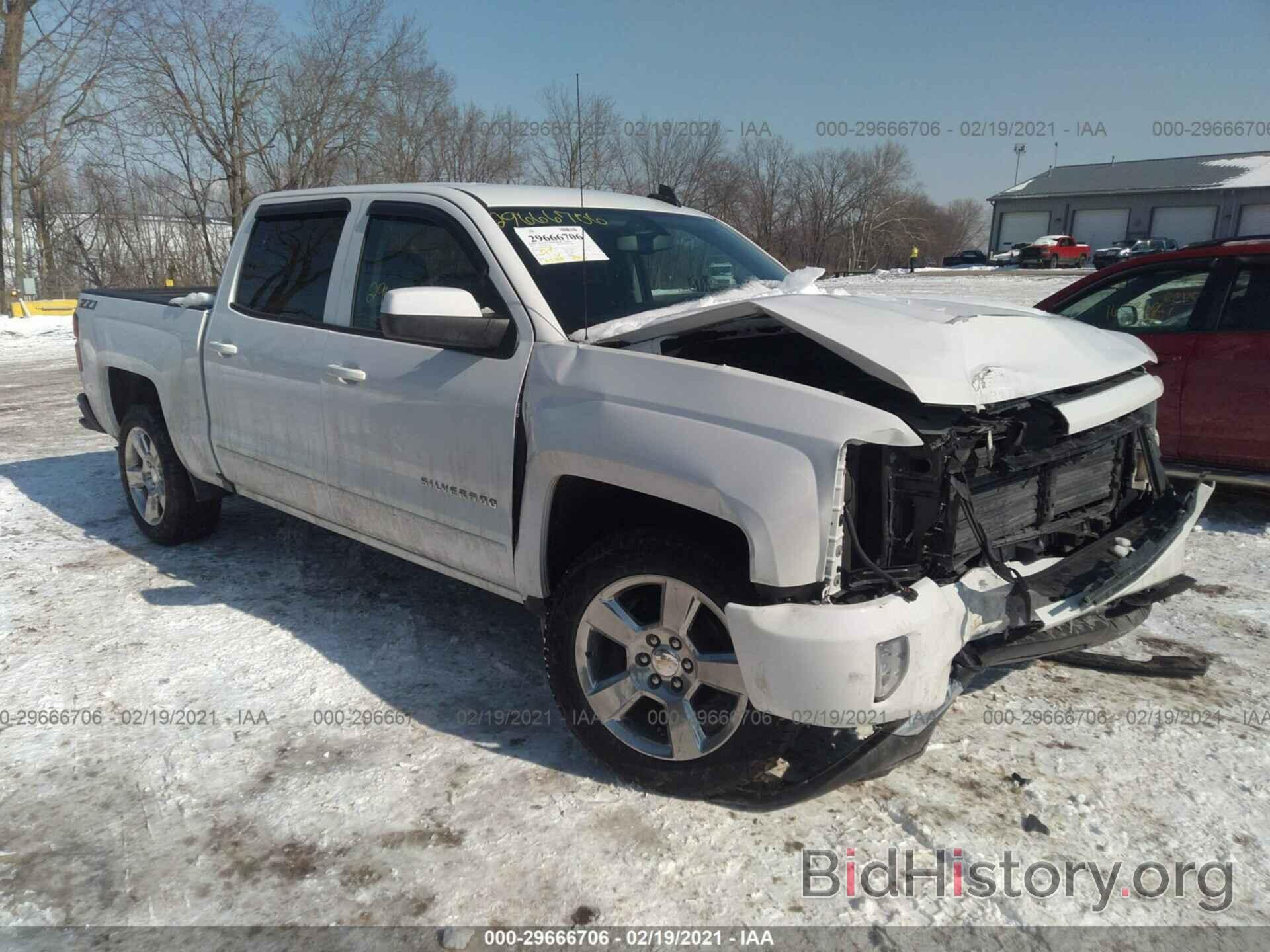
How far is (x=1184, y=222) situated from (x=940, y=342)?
58.2m

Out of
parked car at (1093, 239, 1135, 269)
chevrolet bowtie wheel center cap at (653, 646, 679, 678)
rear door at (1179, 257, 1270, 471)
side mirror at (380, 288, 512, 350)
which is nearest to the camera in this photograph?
chevrolet bowtie wheel center cap at (653, 646, 679, 678)

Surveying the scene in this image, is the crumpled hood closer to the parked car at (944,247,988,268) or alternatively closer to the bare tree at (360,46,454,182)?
the bare tree at (360,46,454,182)

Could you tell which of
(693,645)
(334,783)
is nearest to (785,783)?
(693,645)

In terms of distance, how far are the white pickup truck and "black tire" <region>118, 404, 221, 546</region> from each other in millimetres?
1227

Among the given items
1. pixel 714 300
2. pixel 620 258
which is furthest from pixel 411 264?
pixel 714 300

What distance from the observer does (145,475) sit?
529 centimetres

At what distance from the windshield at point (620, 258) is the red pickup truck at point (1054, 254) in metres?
43.8

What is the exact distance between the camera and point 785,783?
2795mm

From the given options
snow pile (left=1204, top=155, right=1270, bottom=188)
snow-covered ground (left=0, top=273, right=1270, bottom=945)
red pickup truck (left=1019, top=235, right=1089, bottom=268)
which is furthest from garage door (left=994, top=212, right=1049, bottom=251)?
snow-covered ground (left=0, top=273, right=1270, bottom=945)

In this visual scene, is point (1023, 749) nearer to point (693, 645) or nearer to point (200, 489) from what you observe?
point (693, 645)

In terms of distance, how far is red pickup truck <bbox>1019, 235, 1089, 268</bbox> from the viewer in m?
42.8

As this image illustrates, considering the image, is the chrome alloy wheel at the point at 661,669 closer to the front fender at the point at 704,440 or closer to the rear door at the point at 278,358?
the front fender at the point at 704,440

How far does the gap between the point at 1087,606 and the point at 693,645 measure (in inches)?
49.9

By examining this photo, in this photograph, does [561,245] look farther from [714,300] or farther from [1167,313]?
[1167,313]
